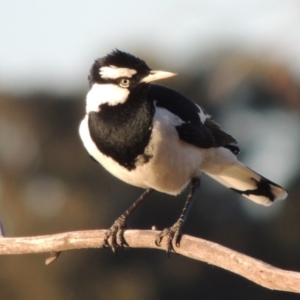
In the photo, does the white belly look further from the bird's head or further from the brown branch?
the brown branch

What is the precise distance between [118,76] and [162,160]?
25.4 inches

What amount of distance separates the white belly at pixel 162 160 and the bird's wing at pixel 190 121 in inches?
2.7

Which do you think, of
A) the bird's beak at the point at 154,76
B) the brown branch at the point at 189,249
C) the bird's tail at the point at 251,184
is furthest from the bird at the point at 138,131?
the bird's tail at the point at 251,184

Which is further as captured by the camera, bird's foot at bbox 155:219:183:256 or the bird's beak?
the bird's beak

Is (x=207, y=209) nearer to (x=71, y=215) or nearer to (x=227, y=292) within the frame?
(x=71, y=215)

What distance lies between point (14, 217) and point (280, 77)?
1225 centimetres

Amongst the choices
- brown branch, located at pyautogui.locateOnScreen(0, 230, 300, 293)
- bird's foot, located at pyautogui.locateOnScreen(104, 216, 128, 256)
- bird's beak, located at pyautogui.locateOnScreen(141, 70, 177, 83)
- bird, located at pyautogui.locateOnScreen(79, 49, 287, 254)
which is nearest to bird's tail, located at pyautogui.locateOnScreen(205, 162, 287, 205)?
bird, located at pyautogui.locateOnScreen(79, 49, 287, 254)

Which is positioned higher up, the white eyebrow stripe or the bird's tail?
the white eyebrow stripe

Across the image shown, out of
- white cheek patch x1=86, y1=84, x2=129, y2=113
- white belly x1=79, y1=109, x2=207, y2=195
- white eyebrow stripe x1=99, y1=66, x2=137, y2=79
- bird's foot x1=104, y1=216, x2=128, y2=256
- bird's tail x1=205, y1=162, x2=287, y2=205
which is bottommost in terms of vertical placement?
bird's foot x1=104, y1=216, x2=128, y2=256

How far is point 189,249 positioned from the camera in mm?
7910

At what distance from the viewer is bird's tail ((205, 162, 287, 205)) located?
32.0 feet

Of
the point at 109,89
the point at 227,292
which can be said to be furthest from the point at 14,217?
the point at 109,89

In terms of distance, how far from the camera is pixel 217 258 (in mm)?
7410

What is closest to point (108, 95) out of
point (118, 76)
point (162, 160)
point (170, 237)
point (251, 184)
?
point (118, 76)
